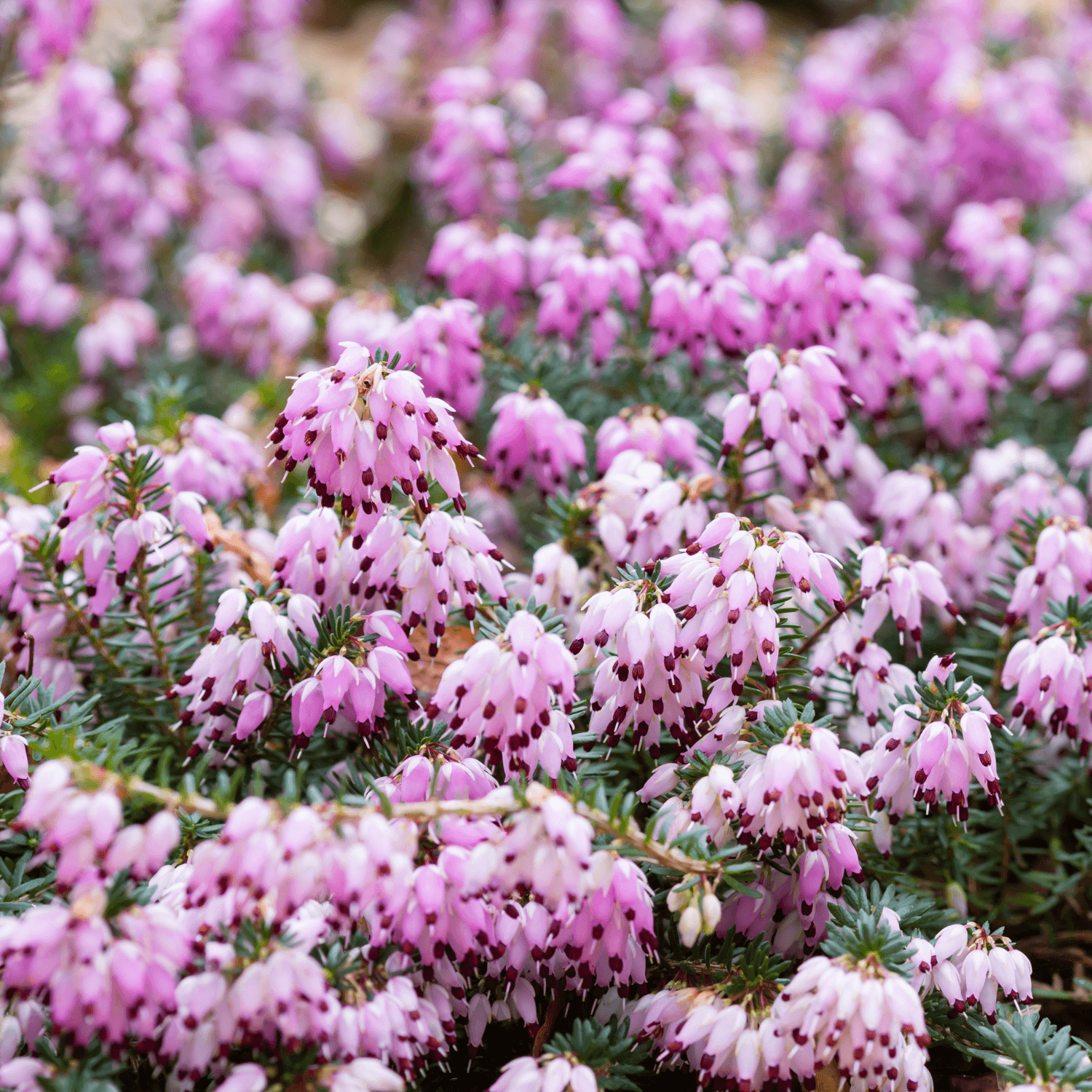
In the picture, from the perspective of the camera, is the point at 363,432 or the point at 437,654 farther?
the point at 437,654

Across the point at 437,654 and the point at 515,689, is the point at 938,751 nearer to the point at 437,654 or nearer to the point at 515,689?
the point at 515,689

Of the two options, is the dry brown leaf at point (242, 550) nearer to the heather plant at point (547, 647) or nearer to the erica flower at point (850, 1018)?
the heather plant at point (547, 647)

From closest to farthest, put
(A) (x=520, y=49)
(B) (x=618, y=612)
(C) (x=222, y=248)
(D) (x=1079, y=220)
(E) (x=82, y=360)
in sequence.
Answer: (B) (x=618, y=612) < (E) (x=82, y=360) < (D) (x=1079, y=220) < (C) (x=222, y=248) < (A) (x=520, y=49)

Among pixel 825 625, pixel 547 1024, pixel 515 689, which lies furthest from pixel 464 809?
pixel 825 625

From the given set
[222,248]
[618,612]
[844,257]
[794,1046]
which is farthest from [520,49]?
[794,1046]

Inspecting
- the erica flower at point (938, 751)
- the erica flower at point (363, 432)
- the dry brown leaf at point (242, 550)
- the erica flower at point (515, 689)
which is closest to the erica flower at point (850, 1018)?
the erica flower at point (938, 751)

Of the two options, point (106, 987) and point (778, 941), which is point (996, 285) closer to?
point (778, 941)
